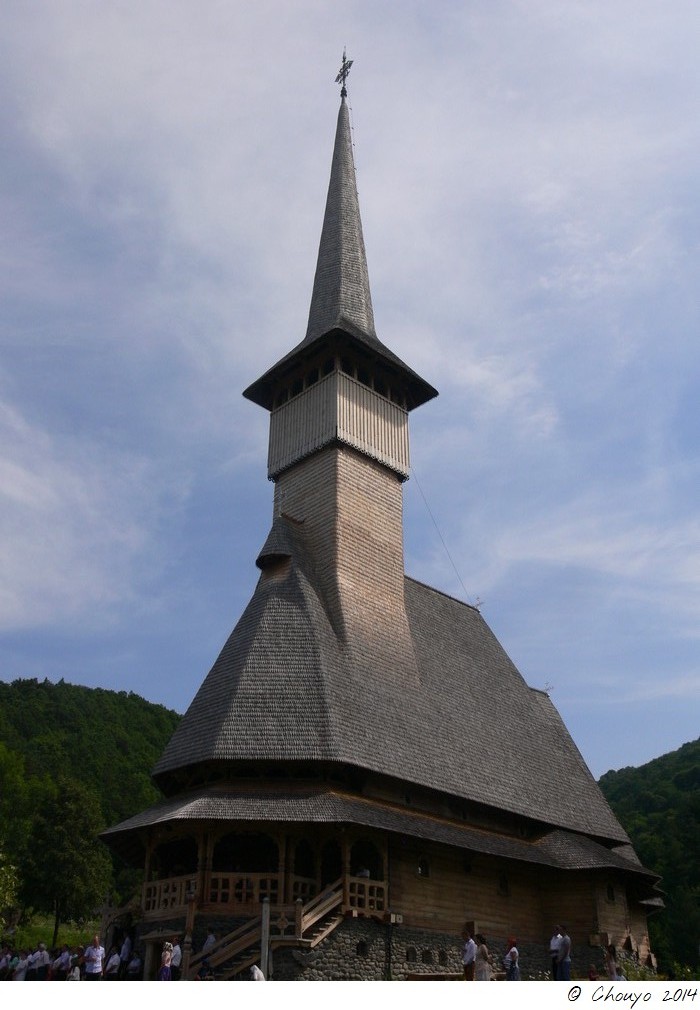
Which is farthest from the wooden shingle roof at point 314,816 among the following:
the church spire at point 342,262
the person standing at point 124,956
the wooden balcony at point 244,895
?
the church spire at point 342,262

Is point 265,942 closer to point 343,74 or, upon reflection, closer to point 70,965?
point 70,965

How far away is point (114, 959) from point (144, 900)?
146 cm

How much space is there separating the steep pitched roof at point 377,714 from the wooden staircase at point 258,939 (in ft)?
11.2

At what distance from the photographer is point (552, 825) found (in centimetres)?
2836

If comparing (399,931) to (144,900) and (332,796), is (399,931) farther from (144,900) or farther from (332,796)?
(144,900)

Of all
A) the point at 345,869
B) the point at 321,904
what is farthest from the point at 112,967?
the point at 345,869

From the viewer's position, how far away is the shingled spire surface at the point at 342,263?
33812mm

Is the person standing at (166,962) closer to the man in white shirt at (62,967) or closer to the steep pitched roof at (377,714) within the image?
the man in white shirt at (62,967)

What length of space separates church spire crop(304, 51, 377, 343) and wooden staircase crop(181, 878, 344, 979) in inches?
701

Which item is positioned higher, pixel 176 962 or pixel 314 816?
pixel 314 816

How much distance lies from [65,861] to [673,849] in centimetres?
2934

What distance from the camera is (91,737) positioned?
6581 cm

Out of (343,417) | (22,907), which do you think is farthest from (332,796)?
(22,907)

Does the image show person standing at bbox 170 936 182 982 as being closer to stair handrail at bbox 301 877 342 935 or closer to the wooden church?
the wooden church
